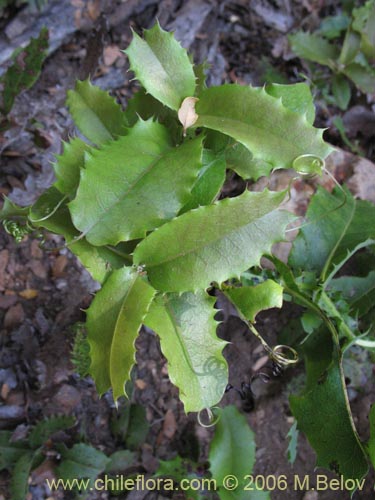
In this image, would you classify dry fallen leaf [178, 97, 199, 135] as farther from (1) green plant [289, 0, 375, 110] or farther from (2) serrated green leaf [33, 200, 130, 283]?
(1) green plant [289, 0, 375, 110]

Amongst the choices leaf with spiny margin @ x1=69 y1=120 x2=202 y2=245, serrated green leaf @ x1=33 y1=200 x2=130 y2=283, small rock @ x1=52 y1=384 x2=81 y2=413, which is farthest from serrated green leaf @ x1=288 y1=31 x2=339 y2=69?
small rock @ x1=52 y1=384 x2=81 y2=413

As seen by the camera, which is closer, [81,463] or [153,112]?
[153,112]

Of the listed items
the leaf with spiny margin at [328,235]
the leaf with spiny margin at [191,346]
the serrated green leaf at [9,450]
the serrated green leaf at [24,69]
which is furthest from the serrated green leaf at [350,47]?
the serrated green leaf at [9,450]

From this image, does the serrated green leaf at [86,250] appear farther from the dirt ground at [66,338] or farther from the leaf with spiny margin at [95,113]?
the dirt ground at [66,338]

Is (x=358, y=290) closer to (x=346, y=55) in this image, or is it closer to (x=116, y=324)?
(x=116, y=324)

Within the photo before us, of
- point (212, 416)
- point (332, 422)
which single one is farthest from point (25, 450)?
point (332, 422)

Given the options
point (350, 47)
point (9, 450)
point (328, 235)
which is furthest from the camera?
point (350, 47)

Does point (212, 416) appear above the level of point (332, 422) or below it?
above

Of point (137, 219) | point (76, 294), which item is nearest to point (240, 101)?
point (137, 219)
